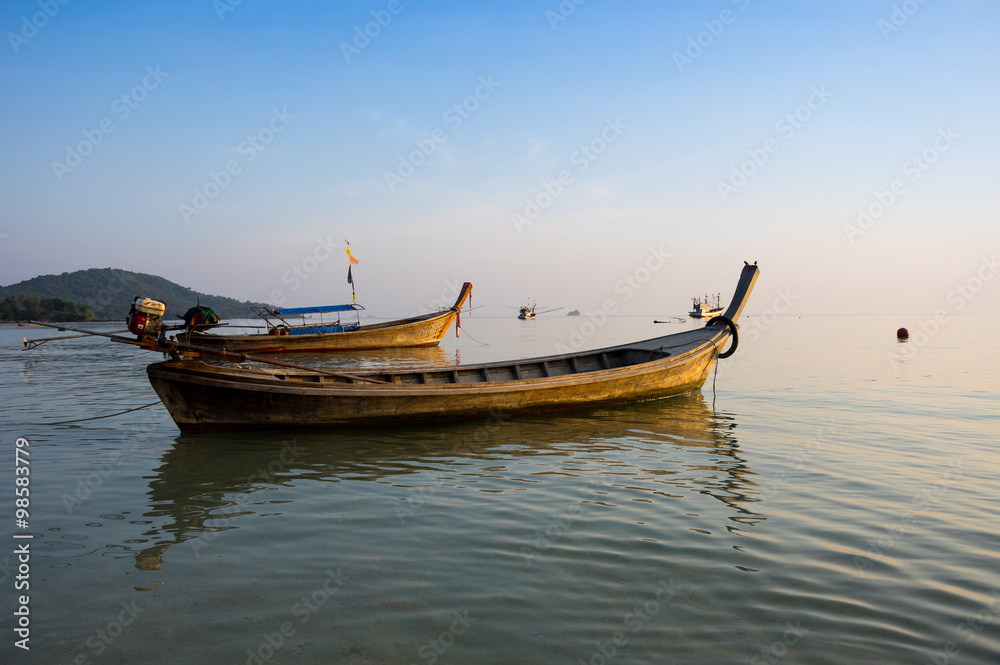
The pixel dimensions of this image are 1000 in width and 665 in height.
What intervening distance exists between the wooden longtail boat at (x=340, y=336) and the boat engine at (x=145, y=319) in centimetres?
1946

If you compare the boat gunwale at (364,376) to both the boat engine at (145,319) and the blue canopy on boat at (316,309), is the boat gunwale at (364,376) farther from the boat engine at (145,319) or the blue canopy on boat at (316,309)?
the blue canopy on boat at (316,309)

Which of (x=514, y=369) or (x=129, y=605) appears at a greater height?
(x=514, y=369)

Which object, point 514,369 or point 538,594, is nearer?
point 538,594

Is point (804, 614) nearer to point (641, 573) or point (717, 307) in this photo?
point (641, 573)

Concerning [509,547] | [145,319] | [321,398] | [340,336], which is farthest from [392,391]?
[340,336]

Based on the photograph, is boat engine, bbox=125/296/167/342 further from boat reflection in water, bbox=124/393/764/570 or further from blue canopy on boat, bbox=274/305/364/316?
blue canopy on boat, bbox=274/305/364/316

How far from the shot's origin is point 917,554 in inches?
→ 198

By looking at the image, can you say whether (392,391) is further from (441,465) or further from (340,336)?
(340,336)

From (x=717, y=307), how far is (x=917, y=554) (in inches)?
4658

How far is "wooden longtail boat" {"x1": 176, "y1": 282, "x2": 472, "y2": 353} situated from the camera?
29.1m

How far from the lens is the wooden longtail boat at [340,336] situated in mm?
29141

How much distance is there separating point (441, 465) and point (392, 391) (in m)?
2.50

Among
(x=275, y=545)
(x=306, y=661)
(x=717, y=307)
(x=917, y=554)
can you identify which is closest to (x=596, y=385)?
(x=917, y=554)

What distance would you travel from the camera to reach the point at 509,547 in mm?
5184
